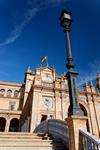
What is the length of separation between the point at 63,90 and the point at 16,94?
59.8 feet

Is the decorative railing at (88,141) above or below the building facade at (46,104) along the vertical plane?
below

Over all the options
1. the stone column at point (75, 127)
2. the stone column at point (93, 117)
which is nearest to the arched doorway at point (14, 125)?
the stone column at point (93, 117)

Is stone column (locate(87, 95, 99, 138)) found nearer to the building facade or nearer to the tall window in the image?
the building facade

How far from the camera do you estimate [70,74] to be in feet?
20.4

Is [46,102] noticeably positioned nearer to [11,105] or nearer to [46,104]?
[46,104]

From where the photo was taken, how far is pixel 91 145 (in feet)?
15.0

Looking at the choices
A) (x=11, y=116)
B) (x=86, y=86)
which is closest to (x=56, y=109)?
(x=86, y=86)

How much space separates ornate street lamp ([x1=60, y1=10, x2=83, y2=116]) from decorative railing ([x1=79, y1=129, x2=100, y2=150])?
792 millimetres

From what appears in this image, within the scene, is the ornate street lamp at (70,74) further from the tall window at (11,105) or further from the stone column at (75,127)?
the tall window at (11,105)

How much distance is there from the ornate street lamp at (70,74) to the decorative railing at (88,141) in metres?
0.79

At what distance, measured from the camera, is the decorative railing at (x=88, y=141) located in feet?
14.1

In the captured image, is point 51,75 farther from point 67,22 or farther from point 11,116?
point 67,22

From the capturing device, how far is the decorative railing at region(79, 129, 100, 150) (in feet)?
14.1

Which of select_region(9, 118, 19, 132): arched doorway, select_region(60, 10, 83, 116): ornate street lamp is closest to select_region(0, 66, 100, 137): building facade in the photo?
select_region(9, 118, 19, 132): arched doorway
